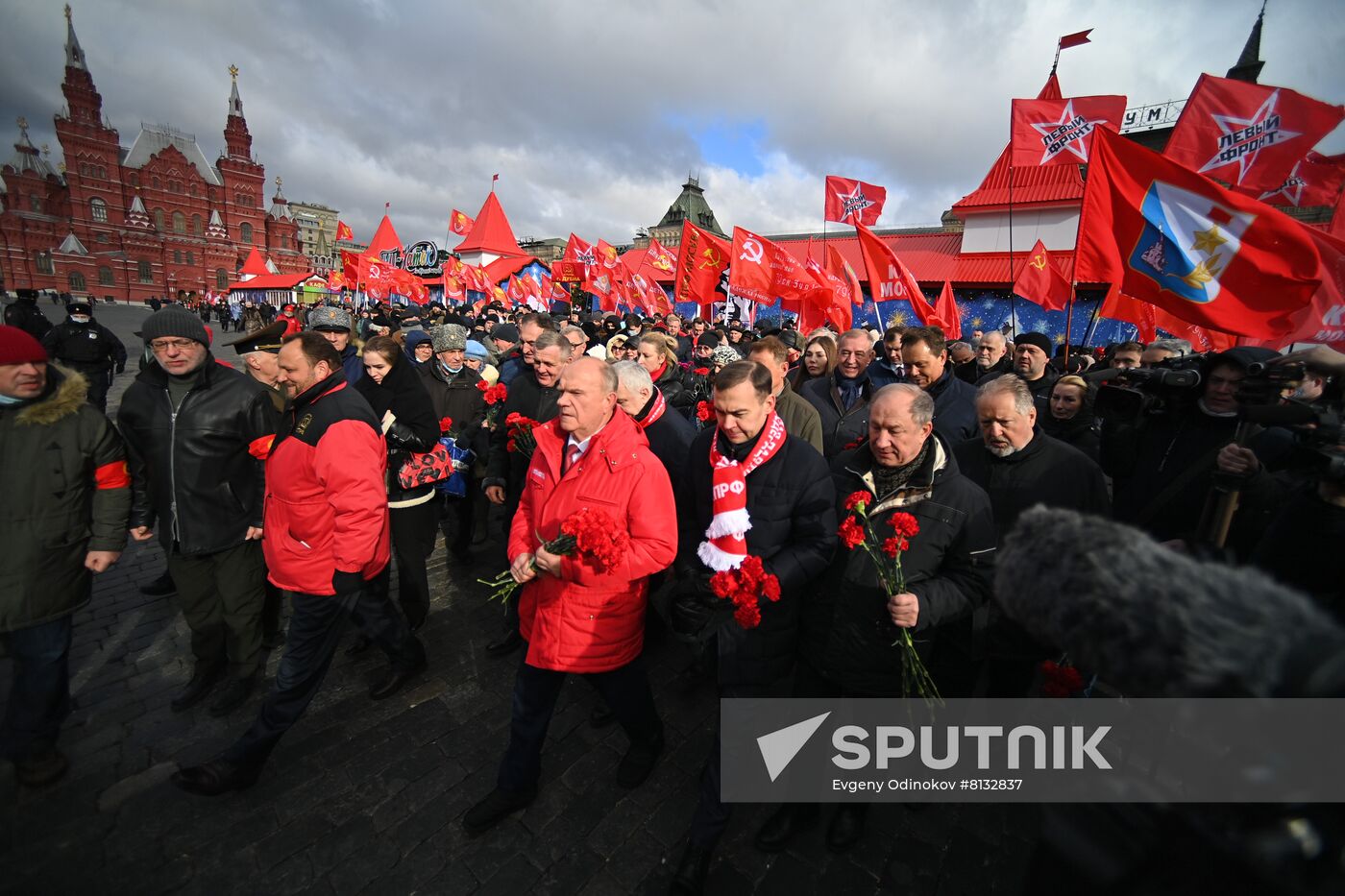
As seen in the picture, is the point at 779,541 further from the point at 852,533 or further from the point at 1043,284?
the point at 1043,284

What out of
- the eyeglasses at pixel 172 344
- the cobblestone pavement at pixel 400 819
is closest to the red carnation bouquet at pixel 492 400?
the eyeglasses at pixel 172 344

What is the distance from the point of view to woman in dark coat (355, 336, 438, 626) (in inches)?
154

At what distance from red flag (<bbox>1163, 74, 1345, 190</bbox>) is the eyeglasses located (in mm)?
9313

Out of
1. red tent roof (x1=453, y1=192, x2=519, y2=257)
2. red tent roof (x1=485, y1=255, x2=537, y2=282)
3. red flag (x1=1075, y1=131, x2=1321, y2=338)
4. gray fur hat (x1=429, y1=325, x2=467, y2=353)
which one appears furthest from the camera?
red tent roof (x1=453, y1=192, x2=519, y2=257)

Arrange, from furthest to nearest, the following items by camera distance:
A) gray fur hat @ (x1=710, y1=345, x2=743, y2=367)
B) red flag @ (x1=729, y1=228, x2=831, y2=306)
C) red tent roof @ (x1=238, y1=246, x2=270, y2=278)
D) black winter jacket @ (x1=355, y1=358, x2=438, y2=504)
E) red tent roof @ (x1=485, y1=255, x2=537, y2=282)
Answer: red tent roof @ (x1=238, y1=246, x2=270, y2=278)
red tent roof @ (x1=485, y1=255, x2=537, y2=282)
red flag @ (x1=729, y1=228, x2=831, y2=306)
gray fur hat @ (x1=710, y1=345, x2=743, y2=367)
black winter jacket @ (x1=355, y1=358, x2=438, y2=504)

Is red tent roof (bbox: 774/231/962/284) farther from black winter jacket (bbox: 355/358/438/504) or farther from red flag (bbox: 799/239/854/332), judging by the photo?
black winter jacket (bbox: 355/358/438/504)

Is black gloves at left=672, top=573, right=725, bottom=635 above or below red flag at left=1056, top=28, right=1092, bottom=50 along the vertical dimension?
below

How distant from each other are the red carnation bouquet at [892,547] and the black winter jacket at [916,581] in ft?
0.21

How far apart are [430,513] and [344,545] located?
1483mm

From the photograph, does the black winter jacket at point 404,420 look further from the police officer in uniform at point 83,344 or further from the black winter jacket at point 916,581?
the police officer in uniform at point 83,344

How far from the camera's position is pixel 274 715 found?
8.82ft

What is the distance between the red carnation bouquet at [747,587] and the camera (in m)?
2.12

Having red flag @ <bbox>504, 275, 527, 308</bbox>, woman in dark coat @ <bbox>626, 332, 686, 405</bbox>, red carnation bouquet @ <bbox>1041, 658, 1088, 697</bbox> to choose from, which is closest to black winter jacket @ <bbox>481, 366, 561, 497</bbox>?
woman in dark coat @ <bbox>626, 332, 686, 405</bbox>

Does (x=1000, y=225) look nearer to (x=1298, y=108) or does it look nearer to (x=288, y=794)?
(x=1298, y=108)
